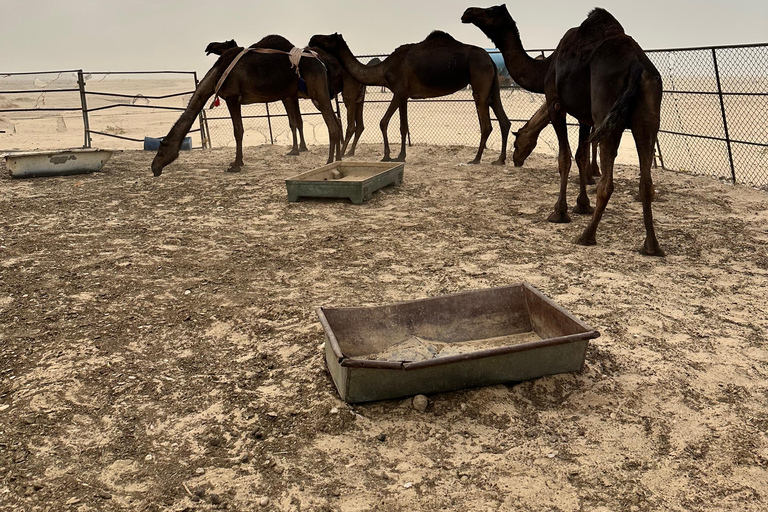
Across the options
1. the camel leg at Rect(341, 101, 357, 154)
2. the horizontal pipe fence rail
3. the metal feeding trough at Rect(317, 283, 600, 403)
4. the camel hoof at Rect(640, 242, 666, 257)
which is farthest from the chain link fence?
the metal feeding trough at Rect(317, 283, 600, 403)

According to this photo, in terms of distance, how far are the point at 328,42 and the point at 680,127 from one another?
595 cm

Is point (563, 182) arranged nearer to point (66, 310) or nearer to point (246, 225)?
point (246, 225)

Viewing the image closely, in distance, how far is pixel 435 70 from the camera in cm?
979

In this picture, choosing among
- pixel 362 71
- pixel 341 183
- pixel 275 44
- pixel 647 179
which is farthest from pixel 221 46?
pixel 647 179

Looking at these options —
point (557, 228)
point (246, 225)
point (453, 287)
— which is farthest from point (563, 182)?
point (246, 225)

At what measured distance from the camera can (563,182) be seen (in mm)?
6352

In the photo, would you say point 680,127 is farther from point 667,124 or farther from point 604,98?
point 667,124

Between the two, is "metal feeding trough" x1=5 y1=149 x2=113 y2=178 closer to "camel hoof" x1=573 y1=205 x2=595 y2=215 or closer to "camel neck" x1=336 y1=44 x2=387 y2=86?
"camel neck" x1=336 y1=44 x2=387 y2=86

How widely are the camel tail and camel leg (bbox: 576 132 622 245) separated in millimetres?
257

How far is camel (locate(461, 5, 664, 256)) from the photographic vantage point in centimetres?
499

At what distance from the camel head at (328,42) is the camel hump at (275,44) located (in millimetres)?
566

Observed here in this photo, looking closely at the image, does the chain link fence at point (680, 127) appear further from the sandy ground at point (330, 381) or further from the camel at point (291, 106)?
the sandy ground at point (330, 381)

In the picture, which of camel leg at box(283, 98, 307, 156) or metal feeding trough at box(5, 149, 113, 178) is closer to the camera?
metal feeding trough at box(5, 149, 113, 178)

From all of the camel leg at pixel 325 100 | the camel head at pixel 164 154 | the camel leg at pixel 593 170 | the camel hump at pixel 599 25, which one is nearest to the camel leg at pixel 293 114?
the camel leg at pixel 325 100
